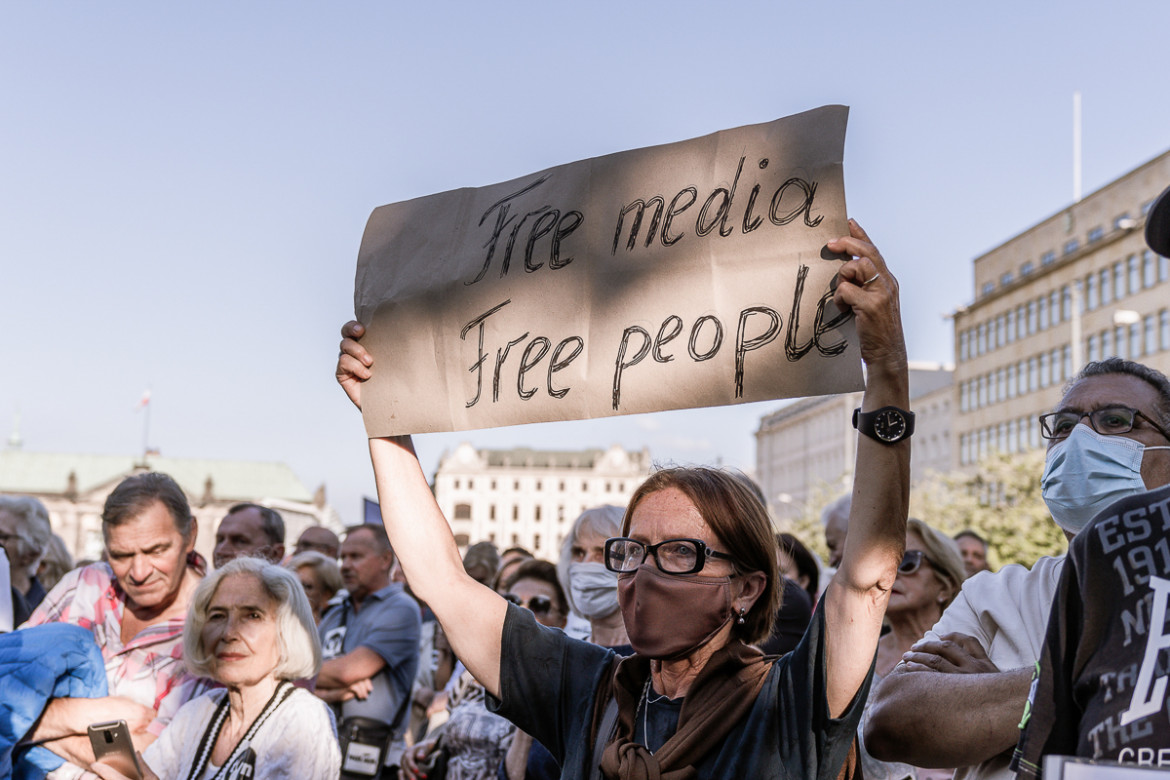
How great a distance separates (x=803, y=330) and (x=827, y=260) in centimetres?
15

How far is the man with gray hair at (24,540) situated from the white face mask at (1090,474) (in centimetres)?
597

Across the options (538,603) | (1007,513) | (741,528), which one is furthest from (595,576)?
(1007,513)

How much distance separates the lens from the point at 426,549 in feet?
9.93

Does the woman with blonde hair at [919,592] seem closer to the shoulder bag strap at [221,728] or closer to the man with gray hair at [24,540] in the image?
the shoulder bag strap at [221,728]

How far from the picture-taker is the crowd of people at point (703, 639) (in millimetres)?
1628

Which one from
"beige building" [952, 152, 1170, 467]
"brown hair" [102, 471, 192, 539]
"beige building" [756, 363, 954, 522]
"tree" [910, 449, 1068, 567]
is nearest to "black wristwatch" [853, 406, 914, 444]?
"brown hair" [102, 471, 192, 539]

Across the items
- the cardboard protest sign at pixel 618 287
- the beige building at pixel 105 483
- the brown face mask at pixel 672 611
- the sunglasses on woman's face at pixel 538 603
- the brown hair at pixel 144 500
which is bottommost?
the sunglasses on woman's face at pixel 538 603

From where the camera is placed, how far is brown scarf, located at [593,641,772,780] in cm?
239

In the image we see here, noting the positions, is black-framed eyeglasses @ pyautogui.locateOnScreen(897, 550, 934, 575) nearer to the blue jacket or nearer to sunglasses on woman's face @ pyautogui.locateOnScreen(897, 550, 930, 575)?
sunglasses on woman's face @ pyautogui.locateOnScreen(897, 550, 930, 575)

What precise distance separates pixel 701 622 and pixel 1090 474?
3.41 feet

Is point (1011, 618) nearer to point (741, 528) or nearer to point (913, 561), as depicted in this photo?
point (741, 528)

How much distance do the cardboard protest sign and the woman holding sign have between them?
0.10m

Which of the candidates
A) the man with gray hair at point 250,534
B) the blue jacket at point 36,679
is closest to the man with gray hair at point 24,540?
the man with gray hair at point 250,534

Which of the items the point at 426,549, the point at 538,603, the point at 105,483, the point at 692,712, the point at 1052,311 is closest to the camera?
the point at 692,712
